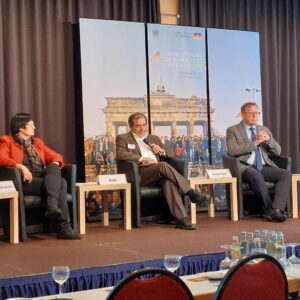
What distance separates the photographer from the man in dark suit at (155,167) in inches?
219

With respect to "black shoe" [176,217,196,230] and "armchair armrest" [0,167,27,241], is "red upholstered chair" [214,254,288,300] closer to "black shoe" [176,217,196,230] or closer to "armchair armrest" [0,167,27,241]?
"armchair armrest" [0,167,27,241]

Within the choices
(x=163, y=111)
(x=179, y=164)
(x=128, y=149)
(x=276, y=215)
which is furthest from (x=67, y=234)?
(x=163, y=111)

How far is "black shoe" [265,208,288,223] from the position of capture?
583cm

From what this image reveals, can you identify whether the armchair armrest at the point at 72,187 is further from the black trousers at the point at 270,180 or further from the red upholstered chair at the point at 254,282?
the red upholstered chair at the point at 254,282

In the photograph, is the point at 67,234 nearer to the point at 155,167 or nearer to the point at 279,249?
the point at 155,167

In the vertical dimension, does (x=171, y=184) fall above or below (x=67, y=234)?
above

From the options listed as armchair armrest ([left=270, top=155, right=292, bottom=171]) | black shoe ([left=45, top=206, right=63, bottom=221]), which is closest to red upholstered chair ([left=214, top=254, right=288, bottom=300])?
black shoe ([left=45, top=206, right=63, bottom=221])

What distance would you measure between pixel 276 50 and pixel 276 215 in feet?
8.66

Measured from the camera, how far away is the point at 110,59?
21.9ft

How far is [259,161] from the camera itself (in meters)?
6.18

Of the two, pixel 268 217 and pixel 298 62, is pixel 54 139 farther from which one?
pixel 298 62

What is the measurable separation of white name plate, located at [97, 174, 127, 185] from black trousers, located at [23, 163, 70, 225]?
14.6 inches

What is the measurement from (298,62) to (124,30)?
2404 mm

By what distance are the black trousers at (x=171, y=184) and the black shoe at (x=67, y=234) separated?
2.93 feet
